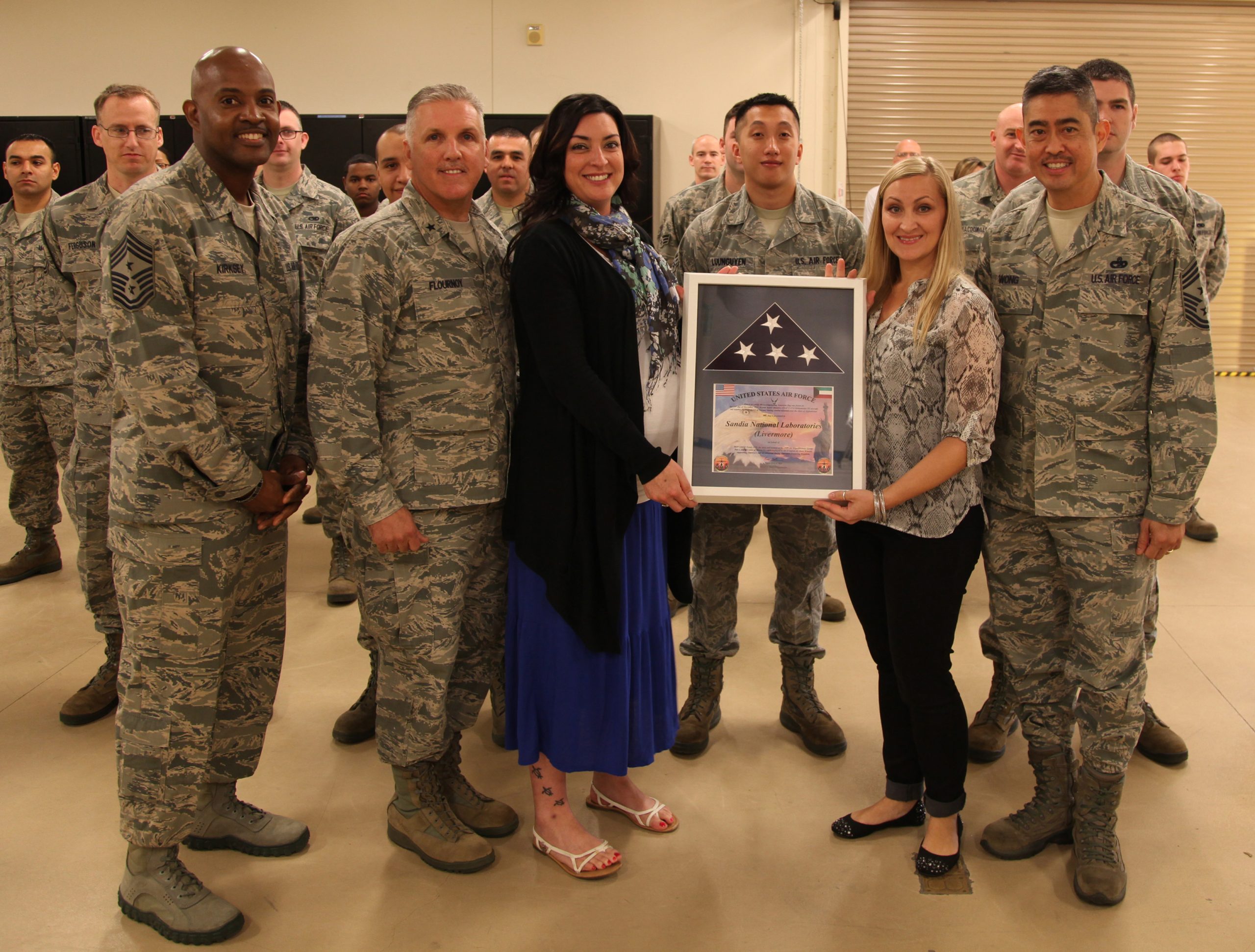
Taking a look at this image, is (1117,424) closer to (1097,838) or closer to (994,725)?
(1097,838)

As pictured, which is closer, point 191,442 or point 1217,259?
point 191,442

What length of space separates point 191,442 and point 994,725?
8.42ft

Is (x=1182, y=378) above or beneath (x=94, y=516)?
above

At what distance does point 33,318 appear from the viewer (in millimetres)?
4297

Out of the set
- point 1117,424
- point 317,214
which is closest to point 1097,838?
point 1117,424

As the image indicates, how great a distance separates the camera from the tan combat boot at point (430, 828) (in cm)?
250

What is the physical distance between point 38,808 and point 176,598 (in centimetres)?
120

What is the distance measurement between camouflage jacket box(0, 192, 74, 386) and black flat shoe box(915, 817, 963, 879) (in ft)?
13.0

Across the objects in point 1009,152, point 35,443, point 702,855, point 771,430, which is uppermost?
point 1009,152

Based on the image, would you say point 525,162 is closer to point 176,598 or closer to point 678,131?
point 176,598

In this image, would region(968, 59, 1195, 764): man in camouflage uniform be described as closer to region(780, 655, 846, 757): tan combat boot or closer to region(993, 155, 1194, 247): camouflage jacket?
region(993, 155, 1194, 247): camouflage jacket

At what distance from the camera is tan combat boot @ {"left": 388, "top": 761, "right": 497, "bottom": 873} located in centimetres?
250

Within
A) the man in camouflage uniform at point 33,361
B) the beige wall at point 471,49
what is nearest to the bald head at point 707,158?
the beige wall at point 471,49

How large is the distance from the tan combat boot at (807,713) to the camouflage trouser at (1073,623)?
2.14ft
